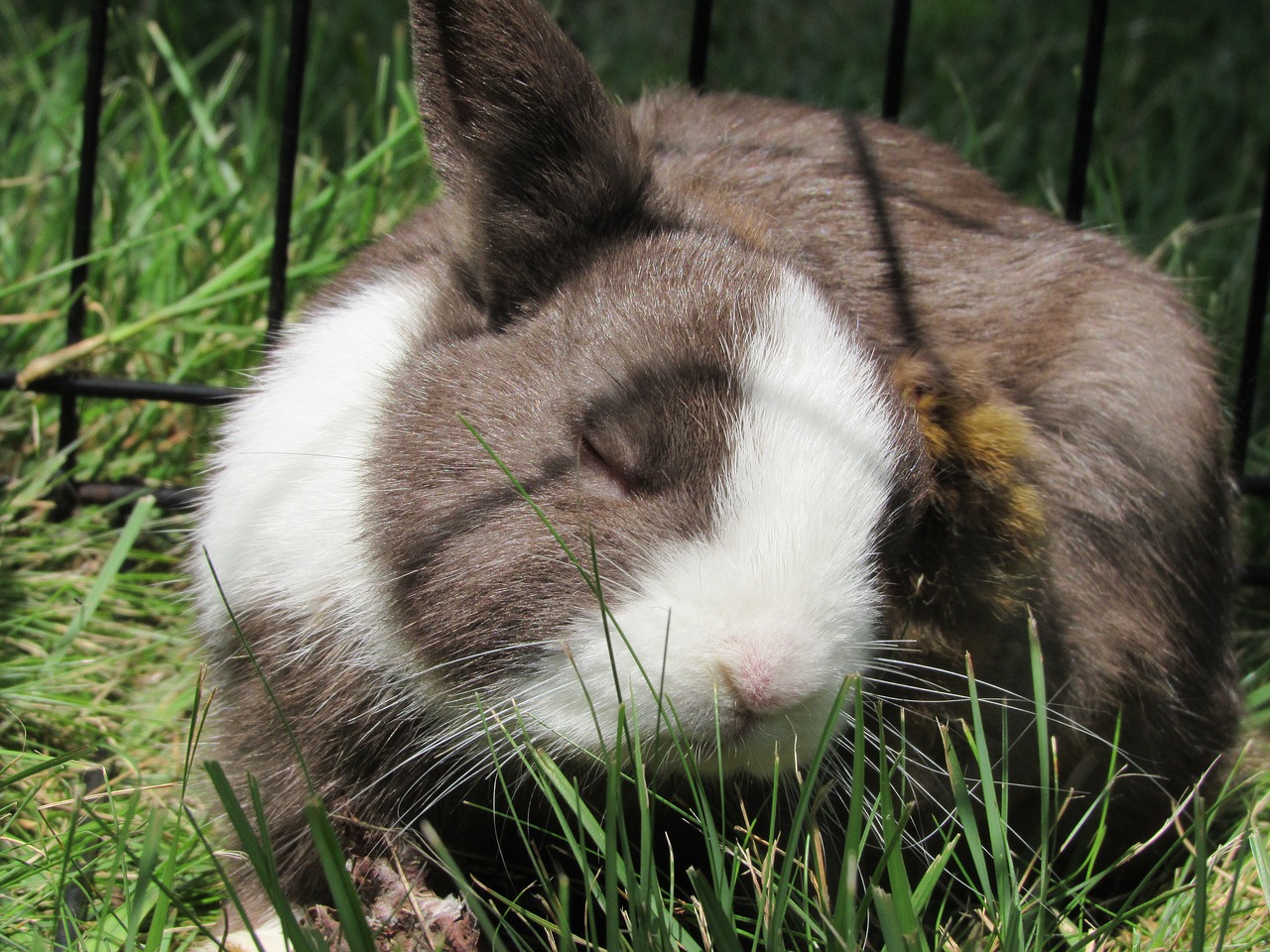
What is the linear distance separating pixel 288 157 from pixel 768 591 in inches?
86.6

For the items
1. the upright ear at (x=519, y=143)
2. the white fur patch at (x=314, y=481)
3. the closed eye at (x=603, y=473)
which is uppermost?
the upright ear at (x=519, y=143)

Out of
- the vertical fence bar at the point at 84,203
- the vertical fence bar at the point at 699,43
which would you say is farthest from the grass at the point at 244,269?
the vertical fence bar at the point at 699,43

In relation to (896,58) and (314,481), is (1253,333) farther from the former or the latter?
(314,481)

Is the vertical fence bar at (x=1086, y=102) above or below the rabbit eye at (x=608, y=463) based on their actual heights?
above

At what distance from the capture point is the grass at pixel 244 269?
8.14 ft

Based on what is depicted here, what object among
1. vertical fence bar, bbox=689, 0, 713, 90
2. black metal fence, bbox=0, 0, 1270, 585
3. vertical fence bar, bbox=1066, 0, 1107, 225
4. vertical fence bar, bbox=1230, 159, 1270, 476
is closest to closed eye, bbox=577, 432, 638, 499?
black metal fence, bbox=0, 0, 1270, 585

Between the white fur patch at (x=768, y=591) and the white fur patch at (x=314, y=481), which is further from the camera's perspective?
the white fur patch at (x=314, y=481)

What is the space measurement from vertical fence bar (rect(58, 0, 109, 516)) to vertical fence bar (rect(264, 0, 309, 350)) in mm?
489

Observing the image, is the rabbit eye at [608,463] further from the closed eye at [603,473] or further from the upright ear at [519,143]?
the upright ear at [519,143]

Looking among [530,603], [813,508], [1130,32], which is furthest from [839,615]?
[1130,32]

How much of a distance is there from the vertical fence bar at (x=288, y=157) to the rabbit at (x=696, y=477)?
1.92 ft

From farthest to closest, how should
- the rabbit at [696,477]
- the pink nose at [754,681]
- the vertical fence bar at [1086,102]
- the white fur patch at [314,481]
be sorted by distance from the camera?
the vertical fence bar at [1086,102] < the white fur patch at [314,481] < the rabbit at [696,477] < the pink nose at [754,681]

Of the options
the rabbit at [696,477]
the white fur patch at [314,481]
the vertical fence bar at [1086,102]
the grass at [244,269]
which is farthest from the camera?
the vertical fence bar at [1086,102]

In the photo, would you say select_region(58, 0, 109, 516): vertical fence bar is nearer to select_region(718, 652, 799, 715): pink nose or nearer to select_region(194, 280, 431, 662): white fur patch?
select_region(194, 280, 431, 662): white fur patch
